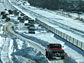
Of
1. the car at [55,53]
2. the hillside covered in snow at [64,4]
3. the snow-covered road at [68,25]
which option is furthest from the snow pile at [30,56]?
the hillside covered in snow at [64,4]

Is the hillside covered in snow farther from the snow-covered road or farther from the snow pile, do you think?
the snow pile

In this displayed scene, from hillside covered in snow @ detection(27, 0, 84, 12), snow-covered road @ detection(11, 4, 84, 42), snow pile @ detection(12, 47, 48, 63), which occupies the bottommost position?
hillside covered in snow @ detection(27, 0, 84, 12)

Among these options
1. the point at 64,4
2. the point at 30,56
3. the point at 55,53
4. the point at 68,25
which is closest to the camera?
the point at 55,53

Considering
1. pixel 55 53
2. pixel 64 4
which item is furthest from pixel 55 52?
pixel 64 4

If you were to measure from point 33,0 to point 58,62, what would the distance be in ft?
572

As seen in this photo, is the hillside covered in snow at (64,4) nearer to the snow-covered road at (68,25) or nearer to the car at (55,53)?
the snow-covered road at (68,25)

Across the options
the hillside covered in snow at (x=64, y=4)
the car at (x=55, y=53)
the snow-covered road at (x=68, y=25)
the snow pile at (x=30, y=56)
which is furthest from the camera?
the hillside covered in snow at (x=64, y=4)

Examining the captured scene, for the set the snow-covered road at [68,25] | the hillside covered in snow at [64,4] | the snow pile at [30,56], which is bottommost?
the hillside covered in snow at [64,4]

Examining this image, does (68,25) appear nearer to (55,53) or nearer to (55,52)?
(55,52)

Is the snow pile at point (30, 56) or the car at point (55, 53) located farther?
the car at point (55, 53)

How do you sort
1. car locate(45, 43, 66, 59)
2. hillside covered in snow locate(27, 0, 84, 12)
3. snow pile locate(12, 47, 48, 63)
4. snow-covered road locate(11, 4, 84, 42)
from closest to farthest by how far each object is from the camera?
snow pile locate(12, 47, 48, 63), car locate(45, 43, 66, 59), snow-covered road locate(11, 4, 84, 42), hillside covered in snow locate(27, 0, 84, 12)

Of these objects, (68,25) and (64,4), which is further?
(64,4)

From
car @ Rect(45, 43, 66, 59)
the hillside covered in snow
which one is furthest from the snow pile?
the hillside covered in snow

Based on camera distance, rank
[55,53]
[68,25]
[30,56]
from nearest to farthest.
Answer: [55,53] → [30,56] → [68,25]
